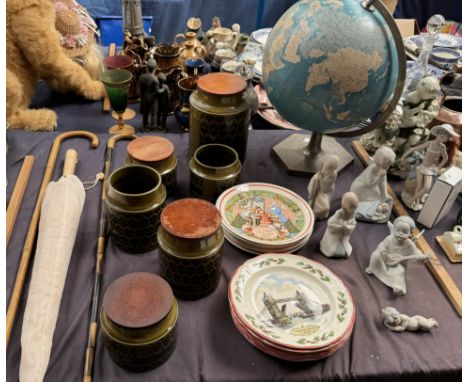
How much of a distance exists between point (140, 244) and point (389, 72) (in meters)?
0.78

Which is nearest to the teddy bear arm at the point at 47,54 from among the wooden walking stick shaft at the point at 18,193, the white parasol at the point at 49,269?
the wooden walking stick shaft at the point at 18,193

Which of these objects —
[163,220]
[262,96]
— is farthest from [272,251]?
[262,96]

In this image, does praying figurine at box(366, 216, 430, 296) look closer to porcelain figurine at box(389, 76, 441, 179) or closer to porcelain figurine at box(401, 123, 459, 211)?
porcelain figurine at box(401, 123, 459, 211)

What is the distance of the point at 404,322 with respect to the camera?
0.98 m

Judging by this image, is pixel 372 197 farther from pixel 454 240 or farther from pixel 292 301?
pixel 292 301

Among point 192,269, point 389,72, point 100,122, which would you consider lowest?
point 100,122

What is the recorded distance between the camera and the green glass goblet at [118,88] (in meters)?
1.43

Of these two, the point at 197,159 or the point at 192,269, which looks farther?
the point at 197,159

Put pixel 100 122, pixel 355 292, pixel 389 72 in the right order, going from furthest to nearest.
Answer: pixel 100 122, pixel 389 72, pixel 355 292

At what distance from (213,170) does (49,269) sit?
0.47 metres

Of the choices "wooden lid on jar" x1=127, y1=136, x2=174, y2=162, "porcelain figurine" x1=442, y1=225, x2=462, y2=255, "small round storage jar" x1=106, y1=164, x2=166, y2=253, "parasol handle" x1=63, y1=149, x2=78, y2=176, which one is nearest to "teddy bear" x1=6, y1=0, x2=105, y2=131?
"parasol handle" x1=63, y1=149, x2=78, y2=176

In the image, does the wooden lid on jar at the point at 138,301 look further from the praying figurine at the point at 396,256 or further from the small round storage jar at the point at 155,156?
the praying figurine at the point at 396,256

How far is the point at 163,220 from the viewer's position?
0.97 meters

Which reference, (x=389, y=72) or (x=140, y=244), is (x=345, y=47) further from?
(x=140, y=244)
